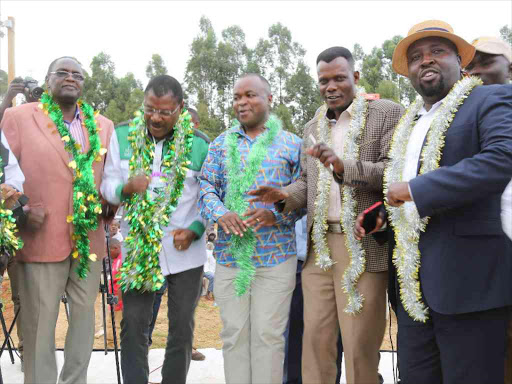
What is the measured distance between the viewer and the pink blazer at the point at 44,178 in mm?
3559

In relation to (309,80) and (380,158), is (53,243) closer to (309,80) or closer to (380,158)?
(380,158)

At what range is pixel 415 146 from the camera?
2.92 meters

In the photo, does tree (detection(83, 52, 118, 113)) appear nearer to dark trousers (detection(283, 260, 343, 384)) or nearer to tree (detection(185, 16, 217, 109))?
tree (detection(185, 16, 217, 109))

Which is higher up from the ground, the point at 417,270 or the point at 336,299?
the point at 417,270

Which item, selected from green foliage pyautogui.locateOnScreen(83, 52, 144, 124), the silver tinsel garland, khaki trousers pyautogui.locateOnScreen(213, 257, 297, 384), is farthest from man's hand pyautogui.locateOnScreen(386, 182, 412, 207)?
green foliage pyautogui.locateOnScreen(83, 52, 144, 124)

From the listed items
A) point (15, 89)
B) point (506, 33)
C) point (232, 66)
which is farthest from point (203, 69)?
point (15, 89)

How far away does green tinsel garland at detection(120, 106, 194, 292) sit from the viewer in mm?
3607

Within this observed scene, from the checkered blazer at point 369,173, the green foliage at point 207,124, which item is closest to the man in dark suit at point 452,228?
the checkered blazer at point 369,173

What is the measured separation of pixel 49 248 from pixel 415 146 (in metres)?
2.68

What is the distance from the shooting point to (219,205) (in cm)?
352

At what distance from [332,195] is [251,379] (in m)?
1.48

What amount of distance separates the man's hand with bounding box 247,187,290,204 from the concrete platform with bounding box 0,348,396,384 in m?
2.16

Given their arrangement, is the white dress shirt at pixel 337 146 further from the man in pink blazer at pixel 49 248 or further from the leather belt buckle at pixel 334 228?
the man in pink blazer at pixel 49 248

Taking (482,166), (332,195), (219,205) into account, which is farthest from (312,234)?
(482,166)
